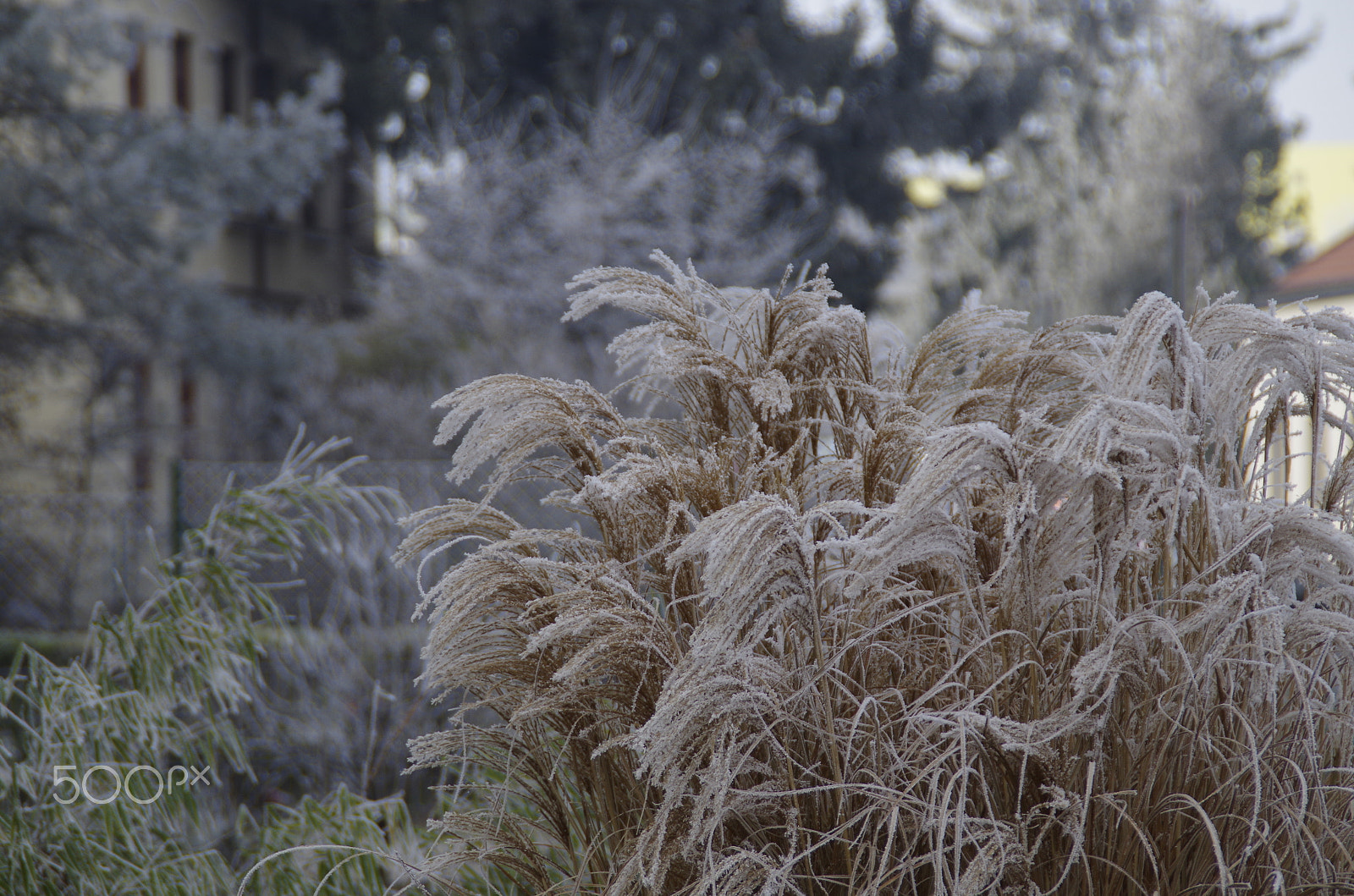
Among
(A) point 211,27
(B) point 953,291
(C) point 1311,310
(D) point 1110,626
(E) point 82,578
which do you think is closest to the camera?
(D) point 1110,626

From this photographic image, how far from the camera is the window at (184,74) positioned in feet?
50.6

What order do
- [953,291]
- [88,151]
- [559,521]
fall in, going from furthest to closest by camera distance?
[953,291] < [88,151] < [559,521]

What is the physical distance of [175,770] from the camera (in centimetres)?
324

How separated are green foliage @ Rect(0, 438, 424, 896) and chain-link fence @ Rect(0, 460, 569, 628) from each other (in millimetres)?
769

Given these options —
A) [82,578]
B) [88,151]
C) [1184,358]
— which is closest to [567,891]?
[1184,358]

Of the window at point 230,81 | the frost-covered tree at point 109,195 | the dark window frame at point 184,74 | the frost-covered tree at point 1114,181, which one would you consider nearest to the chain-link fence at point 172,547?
the frost-covered tree at point 109,195

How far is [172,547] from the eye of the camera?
5.88 meters

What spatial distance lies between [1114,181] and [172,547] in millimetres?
23146

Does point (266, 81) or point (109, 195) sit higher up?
point (266, 81)

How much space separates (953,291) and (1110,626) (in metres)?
25.0

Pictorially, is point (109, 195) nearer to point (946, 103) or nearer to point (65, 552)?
point (65, 552)

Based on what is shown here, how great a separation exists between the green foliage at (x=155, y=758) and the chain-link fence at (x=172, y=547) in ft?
2.52

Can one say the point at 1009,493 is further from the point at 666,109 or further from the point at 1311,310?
the point at 666,109

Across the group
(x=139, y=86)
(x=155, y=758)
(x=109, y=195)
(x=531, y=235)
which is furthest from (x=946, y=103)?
(x=155, y=758)
